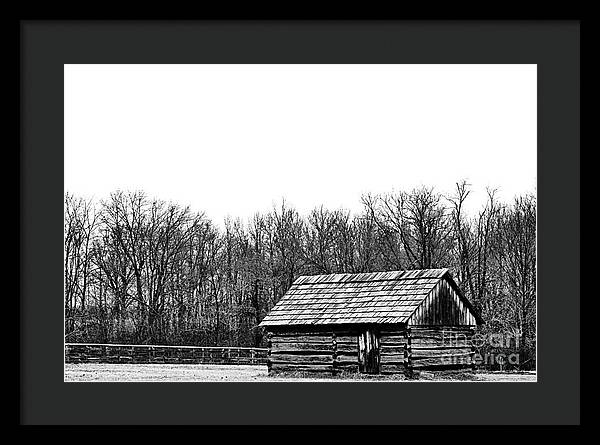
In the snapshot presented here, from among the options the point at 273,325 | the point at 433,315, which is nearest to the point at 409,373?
the point at 433,315

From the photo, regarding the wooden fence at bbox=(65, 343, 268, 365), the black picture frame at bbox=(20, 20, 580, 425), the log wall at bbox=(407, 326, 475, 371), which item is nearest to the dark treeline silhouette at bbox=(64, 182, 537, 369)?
the wooden fence at bbox=(65, 343, 268, 365)

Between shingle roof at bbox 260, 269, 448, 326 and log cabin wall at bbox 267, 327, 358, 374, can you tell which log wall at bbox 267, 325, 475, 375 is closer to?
log cabin wall at bbox 267, 327, 358, 374

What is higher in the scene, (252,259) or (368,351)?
(252,259)

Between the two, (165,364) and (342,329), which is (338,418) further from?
(165,364)

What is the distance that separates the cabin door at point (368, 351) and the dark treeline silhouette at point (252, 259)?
5.34m

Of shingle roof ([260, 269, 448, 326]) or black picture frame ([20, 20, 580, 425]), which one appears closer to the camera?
black picture frame ([20, 20, 580, 425])

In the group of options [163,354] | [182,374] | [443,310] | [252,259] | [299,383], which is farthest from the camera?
[252,259]

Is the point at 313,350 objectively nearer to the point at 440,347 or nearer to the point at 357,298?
the point at 357,298

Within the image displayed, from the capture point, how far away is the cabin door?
20250mm

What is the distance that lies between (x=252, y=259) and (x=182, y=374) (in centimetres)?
550

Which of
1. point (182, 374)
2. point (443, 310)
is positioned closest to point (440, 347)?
point (443, 310)

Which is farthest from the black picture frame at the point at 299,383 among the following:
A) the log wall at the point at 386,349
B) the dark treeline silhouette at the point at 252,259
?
the dark treeline silhouette at the point at 252,259

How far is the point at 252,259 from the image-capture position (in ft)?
93.0
